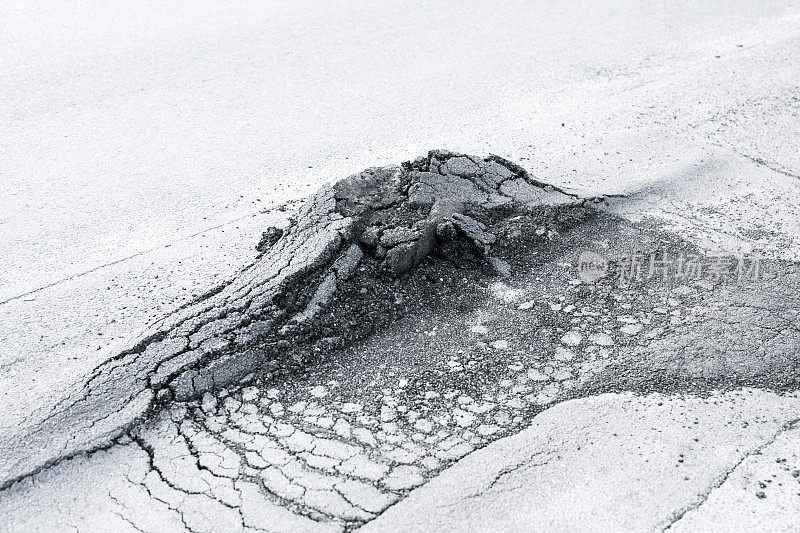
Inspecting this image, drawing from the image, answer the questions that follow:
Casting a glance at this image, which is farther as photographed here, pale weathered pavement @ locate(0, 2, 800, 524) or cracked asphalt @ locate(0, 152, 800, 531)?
pale weathered pavement @ locate(0, 2, 800, 524)

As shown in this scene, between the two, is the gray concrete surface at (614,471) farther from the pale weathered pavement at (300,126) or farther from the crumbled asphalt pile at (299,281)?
the crumbled asphalt pile at (299,281)

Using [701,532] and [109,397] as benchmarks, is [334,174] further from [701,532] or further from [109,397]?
[701,532]

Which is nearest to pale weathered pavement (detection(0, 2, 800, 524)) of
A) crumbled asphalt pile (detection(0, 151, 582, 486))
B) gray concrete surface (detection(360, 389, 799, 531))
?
gray concrete surface (detection(360, 389, 799, 531))

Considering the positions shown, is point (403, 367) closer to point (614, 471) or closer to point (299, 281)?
point (299, 281)

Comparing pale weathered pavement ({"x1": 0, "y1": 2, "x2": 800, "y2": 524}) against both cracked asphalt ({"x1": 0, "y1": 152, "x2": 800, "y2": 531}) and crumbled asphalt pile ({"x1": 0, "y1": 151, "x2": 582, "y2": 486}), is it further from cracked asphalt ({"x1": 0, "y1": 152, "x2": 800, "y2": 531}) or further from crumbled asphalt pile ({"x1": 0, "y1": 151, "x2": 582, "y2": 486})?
cracked asphalt ({"x1": 0, "y1": 152, "x2": 800, "y2": 531})

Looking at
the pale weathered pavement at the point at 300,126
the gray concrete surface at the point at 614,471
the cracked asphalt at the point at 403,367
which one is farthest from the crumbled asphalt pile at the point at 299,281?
the gray concrete surface at the point at 614,471

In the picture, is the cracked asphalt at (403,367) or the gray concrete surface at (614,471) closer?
the gray concrete surface at (614,471)

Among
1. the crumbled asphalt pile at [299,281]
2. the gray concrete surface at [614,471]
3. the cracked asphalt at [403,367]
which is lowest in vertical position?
the gray concrete surface at [614,471]

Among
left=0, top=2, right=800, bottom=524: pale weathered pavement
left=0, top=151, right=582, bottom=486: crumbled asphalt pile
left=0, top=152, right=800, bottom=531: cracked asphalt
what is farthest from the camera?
left=0, top=2, right=800, bottom=524: pale weathered pavement

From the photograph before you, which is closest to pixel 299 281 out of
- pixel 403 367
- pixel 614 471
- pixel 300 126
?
pixel 403 367
